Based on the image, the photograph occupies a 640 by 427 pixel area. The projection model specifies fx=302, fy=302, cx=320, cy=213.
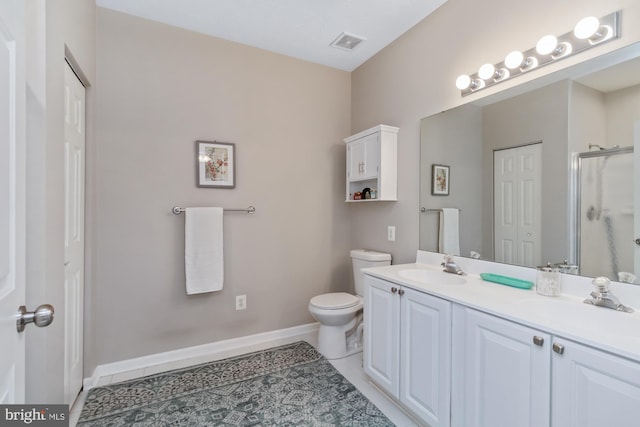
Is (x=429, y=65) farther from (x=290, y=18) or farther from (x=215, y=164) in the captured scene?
(x=215, y=164)

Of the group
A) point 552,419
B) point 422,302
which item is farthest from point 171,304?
point 552,419

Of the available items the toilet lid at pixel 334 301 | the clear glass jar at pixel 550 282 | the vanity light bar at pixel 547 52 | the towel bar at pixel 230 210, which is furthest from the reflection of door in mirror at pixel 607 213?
the towel bar at pixel 230 210

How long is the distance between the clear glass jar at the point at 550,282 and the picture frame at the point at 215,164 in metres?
2.12

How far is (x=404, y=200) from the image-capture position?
238cm

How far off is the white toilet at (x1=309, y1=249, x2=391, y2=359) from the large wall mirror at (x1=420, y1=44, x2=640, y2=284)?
653 millimetres

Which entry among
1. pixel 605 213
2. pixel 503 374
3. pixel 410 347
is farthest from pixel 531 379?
pixel 605 213

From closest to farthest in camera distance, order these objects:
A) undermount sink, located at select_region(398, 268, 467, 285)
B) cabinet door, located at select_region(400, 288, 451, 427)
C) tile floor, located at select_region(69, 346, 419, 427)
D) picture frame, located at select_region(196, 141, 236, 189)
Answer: cabinet door, located at select_region(400, 288, 451, 427) < tile floor, located at select_region(69, 346, 419, 427) < undermount sink, located at select_region(398, 268, 467, 285) < picture frame, located at select_region(196, 141, 236, 189)

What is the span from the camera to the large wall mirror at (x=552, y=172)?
1.27 m

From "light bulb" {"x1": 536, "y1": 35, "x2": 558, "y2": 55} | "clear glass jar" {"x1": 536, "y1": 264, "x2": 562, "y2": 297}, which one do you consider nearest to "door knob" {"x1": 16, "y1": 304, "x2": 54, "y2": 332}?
"clear glass jar" {"x1": 536, "y1": 264, "x2": 562, "y2": 297}

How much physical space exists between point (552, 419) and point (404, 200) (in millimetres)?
1582

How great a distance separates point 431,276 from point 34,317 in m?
1.89

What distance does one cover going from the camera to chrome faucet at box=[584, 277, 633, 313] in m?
1.19

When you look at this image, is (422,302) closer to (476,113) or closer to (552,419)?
(552,419)

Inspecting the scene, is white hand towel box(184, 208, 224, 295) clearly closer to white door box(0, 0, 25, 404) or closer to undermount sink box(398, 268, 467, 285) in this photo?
undermount sink box(398, 268, 467, 285)
